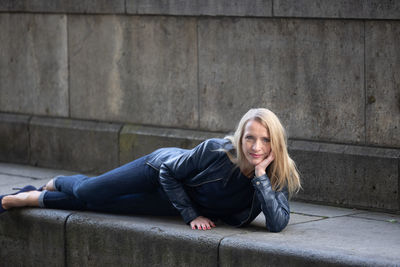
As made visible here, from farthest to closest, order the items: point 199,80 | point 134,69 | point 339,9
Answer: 1. point 134,69
2. point 199,80
3. point 339,9

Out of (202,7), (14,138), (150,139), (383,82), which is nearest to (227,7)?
(202,7)

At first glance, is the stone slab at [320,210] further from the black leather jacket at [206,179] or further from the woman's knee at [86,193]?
the woman's knee at [86,193]

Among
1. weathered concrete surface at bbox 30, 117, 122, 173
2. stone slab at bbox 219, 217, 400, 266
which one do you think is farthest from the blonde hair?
weathered concrete surface at bbox 30, 117, 122, 173

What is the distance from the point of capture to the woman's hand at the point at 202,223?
541 cm

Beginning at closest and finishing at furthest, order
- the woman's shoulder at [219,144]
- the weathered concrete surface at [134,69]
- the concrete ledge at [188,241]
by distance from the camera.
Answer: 1. the concrete ledge at [188,241]
2. the woman's shoulder at [219,144]
3. the weathered concrete surface at [134,69]

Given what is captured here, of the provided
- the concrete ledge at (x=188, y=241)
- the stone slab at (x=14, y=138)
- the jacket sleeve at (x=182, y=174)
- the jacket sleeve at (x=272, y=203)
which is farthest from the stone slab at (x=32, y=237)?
the stone slab at (x=14, y=138)

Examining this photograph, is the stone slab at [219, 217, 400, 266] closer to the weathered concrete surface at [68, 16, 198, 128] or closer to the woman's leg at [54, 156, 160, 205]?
the woman's leg at [54, 156, 160, 205]

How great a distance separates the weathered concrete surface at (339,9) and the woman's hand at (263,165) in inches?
59.1

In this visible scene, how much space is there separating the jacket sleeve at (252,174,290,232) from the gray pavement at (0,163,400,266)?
0.07 m

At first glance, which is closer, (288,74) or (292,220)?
(292,220)

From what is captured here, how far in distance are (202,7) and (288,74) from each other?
980 millimetres

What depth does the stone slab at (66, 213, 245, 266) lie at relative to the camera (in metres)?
5.28

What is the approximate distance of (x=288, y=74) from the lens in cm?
660

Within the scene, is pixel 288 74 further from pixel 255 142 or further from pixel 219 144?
pixel 255 142
